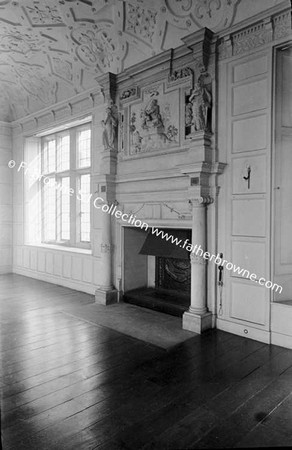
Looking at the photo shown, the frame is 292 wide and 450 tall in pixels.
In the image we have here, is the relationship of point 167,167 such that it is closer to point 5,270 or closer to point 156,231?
point 156,231

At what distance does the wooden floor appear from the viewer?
200 cm

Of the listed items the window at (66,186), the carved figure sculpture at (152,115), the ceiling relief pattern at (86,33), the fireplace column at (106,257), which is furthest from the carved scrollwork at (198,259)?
the window at (66,186)

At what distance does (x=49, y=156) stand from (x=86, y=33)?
2.96m

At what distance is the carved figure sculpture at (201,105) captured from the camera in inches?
151

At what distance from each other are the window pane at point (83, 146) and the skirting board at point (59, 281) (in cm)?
218

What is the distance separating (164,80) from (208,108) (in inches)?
36.3

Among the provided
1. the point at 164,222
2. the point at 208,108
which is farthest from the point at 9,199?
the point at 208,108

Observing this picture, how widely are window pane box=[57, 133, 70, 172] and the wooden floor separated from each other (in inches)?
146

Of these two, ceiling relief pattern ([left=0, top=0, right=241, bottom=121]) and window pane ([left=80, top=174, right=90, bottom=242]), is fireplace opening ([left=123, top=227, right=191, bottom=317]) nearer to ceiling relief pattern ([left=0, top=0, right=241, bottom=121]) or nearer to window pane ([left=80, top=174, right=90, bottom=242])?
window pane ([left=80, top=174, right=90, bottom=242])

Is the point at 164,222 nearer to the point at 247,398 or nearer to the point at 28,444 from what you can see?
the point at 247,398

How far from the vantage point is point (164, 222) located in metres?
4.48

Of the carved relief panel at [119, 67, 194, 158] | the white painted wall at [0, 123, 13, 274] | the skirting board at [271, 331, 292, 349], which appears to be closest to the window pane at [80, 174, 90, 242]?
the carved relief panel at [119, 67, 194, 158]

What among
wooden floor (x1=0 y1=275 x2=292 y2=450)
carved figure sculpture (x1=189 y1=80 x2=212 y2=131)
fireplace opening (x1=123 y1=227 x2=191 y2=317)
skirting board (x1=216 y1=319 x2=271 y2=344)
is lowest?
wooden floor (x1=0 y1=275 x2=292 y2=450)

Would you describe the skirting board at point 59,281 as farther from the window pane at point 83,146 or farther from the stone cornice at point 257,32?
the stone cornice at point 257,32
